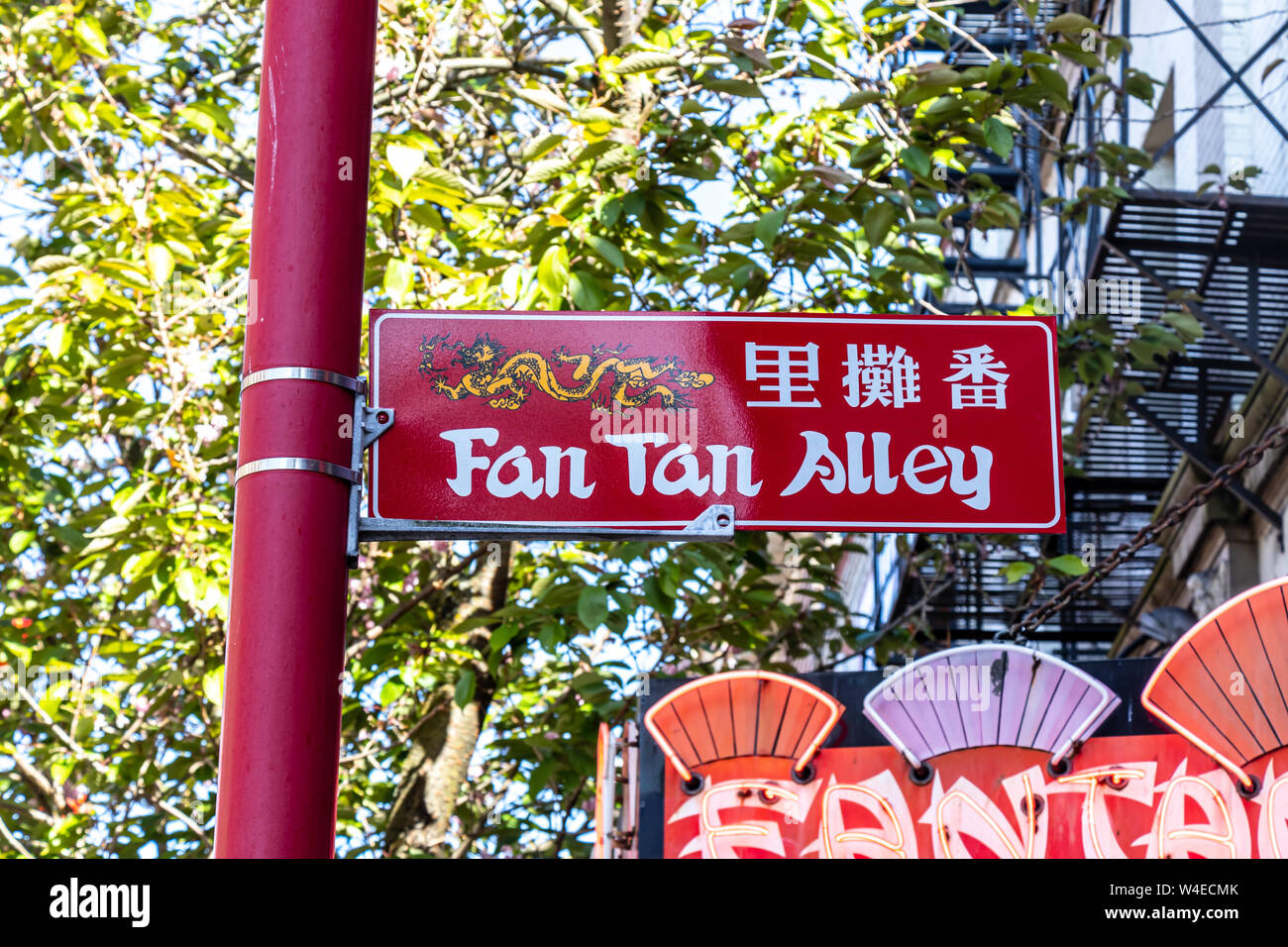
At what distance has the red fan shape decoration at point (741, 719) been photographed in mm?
6059

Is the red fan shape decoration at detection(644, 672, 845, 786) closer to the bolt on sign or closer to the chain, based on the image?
the bolt on sign

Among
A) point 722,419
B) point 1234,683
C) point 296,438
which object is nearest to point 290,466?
point 296,438

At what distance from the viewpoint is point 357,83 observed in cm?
283

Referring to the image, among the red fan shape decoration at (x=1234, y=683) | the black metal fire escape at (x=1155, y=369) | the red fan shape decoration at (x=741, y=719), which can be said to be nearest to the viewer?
the red fan shape decoration at (x=1234, y=683)

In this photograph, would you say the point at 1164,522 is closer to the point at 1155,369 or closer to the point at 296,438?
the point at 296,438

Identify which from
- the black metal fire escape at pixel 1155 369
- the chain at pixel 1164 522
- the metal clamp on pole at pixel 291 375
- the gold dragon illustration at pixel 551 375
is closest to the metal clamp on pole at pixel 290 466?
the metal clamp on pole at pixel 291 375

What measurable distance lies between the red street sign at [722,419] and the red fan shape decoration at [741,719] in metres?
3.15

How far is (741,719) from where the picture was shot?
241 inches

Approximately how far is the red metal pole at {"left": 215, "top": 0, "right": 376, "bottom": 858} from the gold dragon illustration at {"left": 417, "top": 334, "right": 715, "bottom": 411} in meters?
0.26

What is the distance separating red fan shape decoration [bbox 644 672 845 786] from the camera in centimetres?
606

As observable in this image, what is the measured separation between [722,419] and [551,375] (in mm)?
353

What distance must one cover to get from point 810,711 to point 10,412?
4.64 m

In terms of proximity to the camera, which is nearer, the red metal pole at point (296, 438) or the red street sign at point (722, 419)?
the red metal pole at point (296, 438)

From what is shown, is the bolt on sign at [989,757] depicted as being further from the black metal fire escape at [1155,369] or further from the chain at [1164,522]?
the black metal fire escape at [1155,369]
